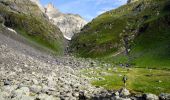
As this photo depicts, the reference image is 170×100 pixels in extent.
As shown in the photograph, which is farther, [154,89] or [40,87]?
[154,89]

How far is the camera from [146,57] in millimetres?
154500

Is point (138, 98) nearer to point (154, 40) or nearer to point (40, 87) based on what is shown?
point (40, 87)

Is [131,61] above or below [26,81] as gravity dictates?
above

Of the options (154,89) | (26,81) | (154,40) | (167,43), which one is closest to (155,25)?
(154,40)

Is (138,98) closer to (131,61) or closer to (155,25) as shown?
(131,61)

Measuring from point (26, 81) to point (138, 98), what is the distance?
1665 centimetres

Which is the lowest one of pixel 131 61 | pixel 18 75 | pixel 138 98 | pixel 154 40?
pixel 138 98

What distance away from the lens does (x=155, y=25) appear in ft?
634

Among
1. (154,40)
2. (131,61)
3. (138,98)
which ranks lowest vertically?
(138,98)

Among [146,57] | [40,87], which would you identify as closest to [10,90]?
[40,87]

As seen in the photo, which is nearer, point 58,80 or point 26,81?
point 26,81

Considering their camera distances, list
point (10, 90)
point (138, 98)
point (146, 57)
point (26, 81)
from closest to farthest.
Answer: point (10, 90), point (138, 98), point (26, 81), point (146, 57)

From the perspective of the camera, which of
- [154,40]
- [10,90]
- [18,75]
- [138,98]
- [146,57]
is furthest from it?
[154,40]

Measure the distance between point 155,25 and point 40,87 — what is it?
473 feet
